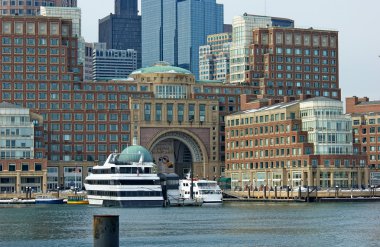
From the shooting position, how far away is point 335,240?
141250mm

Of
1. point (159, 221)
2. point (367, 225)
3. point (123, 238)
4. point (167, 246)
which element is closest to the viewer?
point (167, 246)

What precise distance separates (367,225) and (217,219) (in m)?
32.4

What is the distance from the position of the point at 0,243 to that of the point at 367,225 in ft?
208

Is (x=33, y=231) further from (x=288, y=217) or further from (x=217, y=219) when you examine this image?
(x=288, y=217)

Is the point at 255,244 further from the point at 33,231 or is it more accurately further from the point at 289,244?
the point at 33,231

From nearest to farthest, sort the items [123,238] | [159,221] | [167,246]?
[167,246] → [123,238] → [159,221]

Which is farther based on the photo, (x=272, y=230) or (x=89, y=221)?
(x=89, y=221)

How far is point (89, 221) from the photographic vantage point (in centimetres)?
19175

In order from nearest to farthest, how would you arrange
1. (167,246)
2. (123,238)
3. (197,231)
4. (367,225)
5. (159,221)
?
(167,246) < (123,238) < (197,231) < (367,225) < (159,221)

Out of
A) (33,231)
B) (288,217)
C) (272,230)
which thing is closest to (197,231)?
(272,230)

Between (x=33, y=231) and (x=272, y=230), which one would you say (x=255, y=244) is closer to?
(x=272, y=230)

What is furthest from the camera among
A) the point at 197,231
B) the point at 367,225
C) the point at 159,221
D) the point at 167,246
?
the point at 159,221

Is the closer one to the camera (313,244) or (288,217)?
(313,244)

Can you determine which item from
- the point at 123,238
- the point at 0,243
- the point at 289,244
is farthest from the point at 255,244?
the point at 0,243
